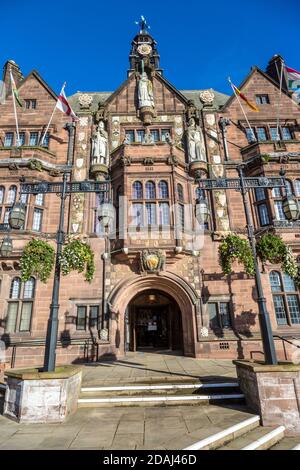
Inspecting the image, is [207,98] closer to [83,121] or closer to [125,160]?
[125,160]

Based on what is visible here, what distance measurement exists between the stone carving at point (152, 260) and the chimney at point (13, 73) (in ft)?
55.0

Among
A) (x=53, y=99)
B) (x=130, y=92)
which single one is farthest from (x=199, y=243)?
(x=53, y=99)

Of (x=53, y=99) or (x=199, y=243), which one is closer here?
(x=199, y=243)

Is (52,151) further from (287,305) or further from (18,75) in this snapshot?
(287,305)

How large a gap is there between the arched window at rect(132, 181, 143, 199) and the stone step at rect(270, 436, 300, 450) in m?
12.3

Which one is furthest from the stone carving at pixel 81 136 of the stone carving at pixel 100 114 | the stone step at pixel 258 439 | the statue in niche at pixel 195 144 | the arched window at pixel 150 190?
the stone step at pixel 258 439

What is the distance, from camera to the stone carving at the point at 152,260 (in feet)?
45.5

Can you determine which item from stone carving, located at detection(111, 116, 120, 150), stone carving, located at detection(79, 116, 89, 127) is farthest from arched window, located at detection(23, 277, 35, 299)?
stone carving, located at detection(79, 116, 89, 127)

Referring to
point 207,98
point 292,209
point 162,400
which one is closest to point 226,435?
point 162,400

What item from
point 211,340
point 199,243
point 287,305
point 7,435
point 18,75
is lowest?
point 7,435

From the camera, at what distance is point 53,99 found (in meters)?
19.2

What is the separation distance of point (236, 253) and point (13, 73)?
21601 mm

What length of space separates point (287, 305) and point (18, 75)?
83.2ft

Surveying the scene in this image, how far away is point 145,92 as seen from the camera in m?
18.6
